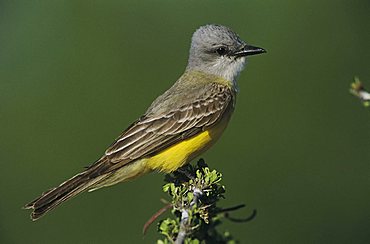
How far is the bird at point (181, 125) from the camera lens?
631 cm

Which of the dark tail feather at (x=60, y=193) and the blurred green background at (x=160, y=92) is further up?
the blurred green background at (x=160, y=92)

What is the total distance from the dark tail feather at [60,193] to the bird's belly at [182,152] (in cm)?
40

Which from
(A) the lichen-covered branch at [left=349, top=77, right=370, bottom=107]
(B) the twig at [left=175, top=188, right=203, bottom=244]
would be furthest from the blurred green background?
Answer: (A) the lichen-covered branch at [left=349, top=77, right=370, bottom=107]

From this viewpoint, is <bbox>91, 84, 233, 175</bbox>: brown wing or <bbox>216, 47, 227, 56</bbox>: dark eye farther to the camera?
<bbox>216, 47, 227, 56</bbox>: dark eye

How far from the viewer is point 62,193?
619cm

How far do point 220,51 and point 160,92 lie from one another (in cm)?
225

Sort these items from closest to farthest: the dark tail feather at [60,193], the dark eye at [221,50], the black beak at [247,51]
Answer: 1. the dark tail feather at [60,193]
2. the black beak at [247,51]
3. the dark eye at [221,50]

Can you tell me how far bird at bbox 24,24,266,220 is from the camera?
248 inches

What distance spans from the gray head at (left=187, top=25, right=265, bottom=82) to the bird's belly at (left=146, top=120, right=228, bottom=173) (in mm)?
692

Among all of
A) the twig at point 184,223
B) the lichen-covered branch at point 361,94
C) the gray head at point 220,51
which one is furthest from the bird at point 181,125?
the lichen-covered branch at point 361,94

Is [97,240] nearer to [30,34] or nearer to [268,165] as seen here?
[268,165]

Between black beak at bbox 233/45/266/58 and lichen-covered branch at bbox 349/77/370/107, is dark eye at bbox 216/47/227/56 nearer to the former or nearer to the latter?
black beak at bbox 233/45/266/58

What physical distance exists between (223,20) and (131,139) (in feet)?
15.1

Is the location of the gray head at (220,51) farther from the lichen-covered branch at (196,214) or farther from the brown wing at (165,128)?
the lichen-covered branch at (196,214)
